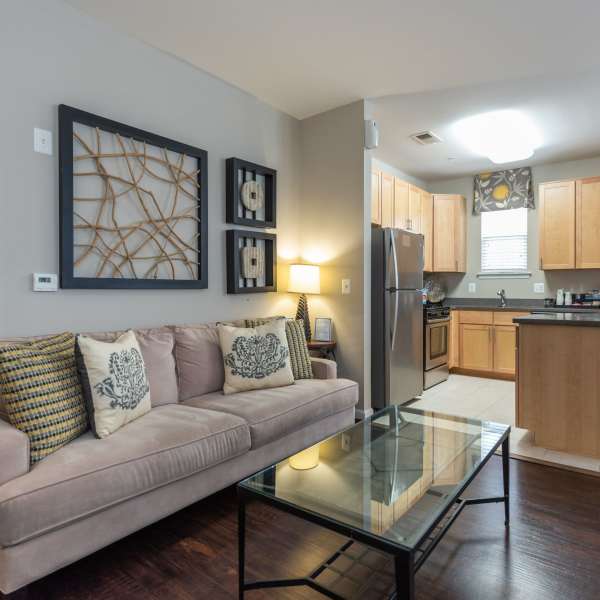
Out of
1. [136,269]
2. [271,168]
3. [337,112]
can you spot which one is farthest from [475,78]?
[136,269]

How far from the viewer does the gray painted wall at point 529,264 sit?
5276 mm

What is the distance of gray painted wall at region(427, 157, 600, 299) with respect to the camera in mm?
5276

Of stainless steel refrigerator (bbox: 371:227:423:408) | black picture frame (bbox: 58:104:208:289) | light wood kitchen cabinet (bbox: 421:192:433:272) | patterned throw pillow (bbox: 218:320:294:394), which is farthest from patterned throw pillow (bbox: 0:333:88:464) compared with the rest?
light wood kitchen cabinet (bbox: 421:192:433:272)

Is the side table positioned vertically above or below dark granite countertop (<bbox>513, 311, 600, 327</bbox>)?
below

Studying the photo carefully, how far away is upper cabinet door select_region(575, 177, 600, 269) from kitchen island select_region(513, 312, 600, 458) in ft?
7.90

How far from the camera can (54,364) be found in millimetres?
1893

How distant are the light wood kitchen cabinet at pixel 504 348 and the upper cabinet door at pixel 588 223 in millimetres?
1054

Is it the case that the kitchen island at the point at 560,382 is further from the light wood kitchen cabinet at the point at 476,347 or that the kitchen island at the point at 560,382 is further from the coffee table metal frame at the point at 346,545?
the light wood kitchen cabinet at the point at 476,347

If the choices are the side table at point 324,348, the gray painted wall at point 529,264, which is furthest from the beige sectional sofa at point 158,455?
the gray painted wall at point 529,264

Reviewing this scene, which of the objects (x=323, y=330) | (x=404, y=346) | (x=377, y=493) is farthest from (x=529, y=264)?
(x=377, y=493)

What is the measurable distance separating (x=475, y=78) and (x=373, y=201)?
1371mm

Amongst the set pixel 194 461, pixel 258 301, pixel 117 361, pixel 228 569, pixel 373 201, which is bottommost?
pixel 228 569

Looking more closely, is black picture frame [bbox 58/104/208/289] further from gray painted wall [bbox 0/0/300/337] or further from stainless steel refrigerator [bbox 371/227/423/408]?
stainless steel refrigerator [bbox 371/227/423/408]

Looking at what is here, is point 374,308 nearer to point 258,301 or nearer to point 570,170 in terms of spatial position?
point 258,301
